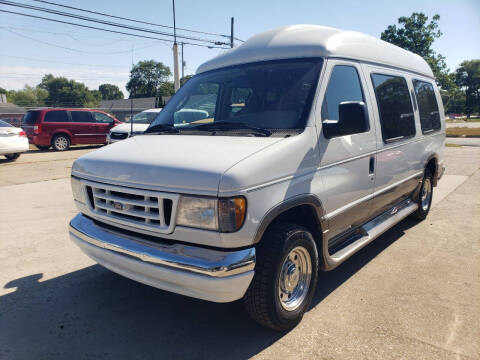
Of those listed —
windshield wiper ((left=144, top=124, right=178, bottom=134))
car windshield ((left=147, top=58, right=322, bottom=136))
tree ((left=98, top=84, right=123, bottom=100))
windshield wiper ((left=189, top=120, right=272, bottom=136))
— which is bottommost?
windshield wiper ((left=144, top=124, right=178, bottom=134))

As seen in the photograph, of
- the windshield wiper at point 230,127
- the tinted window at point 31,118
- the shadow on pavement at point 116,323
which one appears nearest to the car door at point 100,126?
the tinted window at point 31,118

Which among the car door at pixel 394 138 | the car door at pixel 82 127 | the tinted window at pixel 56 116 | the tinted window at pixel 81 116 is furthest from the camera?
the tinted window at pixel 81 116

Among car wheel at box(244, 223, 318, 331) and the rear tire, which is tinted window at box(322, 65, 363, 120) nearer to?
car wheel at box(244, 223, 318, 331)

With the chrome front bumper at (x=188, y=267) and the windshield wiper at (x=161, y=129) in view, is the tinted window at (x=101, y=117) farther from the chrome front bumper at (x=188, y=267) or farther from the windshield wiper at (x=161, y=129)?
the chrome front bumper at (x=188, y=267)

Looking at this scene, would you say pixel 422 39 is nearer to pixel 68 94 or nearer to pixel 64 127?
pixel 64 127

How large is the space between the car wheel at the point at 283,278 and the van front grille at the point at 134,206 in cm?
69

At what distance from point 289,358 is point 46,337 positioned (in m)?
1.84

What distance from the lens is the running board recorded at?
323 centimetres

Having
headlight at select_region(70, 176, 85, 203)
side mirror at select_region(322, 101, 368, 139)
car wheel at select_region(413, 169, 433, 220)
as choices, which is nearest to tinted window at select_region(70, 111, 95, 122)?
headlight at select_region(70, 176, 85, 203)

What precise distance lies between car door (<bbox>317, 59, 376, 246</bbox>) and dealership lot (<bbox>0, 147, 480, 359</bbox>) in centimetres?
69

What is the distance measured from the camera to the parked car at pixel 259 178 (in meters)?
2.40

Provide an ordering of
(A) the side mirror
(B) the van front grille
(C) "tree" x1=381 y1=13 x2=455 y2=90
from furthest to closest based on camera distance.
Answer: (C) "tree" x1=381 y1=13 x2=455 y2=90 < (A) the side mirror < (B) the van front grille

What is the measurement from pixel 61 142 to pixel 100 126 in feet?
6.13

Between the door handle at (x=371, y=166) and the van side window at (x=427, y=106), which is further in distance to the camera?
the van side window at (x=427, y=106)
